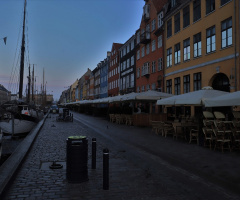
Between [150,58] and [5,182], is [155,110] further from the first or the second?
[5,182]

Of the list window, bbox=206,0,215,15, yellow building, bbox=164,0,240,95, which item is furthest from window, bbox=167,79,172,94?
window, bbox=206,0,215,15

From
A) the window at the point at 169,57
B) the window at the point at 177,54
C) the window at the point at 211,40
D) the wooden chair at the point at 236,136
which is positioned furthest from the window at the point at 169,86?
the wooden chair at the point at 236,136

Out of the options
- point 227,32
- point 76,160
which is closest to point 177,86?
point 227,32

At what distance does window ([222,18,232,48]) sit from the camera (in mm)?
18156

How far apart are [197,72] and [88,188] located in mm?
19364

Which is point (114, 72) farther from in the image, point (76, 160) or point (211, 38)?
point (76, 160)

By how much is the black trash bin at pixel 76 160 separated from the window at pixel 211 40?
17421 mm

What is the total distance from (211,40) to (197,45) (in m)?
2.15

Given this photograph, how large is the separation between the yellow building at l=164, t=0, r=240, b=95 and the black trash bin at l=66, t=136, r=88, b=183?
14464mm

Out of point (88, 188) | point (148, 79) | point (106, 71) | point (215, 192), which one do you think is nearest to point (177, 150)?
point (215, 192)

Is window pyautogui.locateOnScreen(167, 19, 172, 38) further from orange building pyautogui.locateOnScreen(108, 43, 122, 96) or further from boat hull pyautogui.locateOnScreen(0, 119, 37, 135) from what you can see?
orange building pyautogui.locateOnScreen(108, 43, 122, 96)

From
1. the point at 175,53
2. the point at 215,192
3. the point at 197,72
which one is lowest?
the point at 215,192

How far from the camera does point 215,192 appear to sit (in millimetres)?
5023

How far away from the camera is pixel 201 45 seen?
21906 mm
